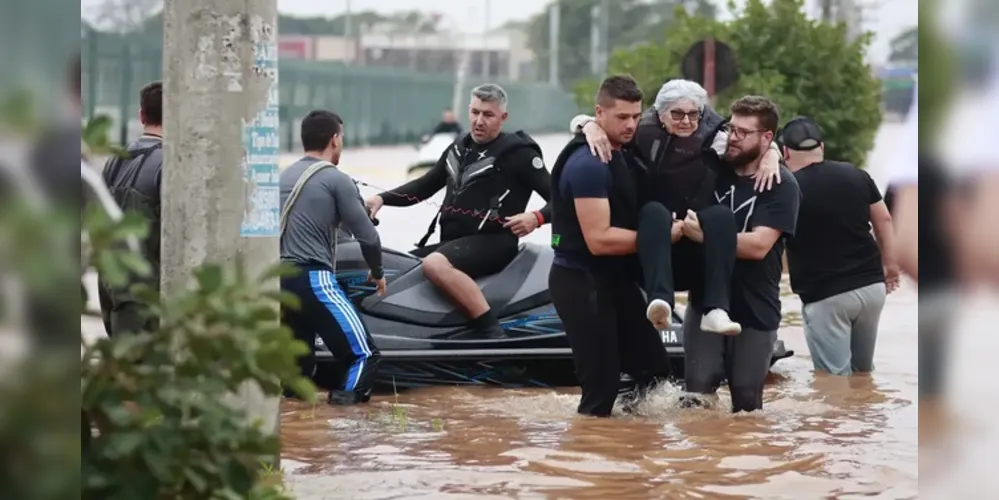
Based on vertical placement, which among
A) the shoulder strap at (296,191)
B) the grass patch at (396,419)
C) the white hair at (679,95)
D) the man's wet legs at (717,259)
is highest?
the white hair at (679,95)

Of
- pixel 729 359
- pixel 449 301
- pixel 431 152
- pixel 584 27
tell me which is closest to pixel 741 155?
pixel 729 359

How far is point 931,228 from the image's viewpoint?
3115 mm

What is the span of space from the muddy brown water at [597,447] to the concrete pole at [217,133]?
3.23 feet

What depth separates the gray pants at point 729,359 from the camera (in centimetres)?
771

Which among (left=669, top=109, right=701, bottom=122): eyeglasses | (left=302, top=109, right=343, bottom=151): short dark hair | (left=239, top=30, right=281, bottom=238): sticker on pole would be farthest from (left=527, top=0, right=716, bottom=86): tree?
(left=239, top=30, right=281, bottom=238): sticker on pole

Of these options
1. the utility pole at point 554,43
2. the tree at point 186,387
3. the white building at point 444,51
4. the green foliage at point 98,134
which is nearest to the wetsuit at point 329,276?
the tree at point 186,387

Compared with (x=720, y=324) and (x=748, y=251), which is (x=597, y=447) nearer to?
(x=720, y=324)

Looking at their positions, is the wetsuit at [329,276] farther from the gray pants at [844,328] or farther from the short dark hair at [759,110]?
the gray pants at [844,328]

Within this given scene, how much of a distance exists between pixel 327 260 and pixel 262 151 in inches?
113

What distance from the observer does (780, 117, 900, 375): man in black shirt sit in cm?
959

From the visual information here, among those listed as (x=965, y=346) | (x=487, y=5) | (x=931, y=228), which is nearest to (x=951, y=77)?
(x=931, y=228)

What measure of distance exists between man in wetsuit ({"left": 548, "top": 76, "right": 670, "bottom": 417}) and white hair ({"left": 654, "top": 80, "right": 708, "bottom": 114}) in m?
0.25

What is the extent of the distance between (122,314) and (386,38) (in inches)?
3480

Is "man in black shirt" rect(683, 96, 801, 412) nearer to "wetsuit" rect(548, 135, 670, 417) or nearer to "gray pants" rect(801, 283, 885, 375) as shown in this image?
"wetsuit" rect(548, 135, 670, 417)
